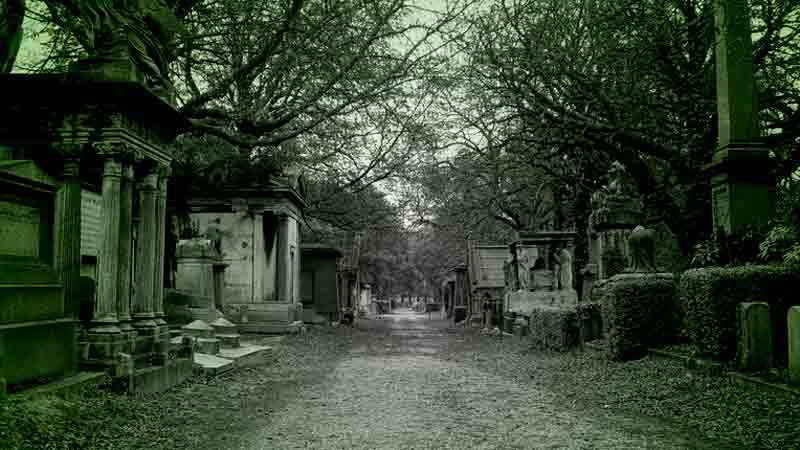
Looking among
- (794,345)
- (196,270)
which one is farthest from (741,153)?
(196,270)

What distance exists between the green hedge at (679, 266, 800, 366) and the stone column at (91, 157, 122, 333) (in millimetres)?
7564

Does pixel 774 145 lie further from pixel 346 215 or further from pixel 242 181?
pixel 346 215

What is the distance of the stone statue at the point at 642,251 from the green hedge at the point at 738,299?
142 inches

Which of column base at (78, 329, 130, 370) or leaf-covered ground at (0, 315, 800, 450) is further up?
column base at (78, 329, 130, 370)

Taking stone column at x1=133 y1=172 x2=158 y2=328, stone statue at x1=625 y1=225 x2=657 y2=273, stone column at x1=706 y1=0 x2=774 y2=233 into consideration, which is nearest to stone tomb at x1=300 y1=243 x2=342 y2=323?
stone statue at x1=625 y1=225 x2=657 y2=273

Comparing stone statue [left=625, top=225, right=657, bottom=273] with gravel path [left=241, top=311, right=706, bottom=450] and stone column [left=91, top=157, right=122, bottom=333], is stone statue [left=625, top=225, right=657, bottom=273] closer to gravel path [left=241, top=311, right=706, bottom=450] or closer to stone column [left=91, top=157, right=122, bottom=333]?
gravel path [left=241, top=311, right=706, bottom=450]

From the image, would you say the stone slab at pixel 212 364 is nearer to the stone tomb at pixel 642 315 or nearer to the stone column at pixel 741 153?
the stone tomb at pixel 642 315

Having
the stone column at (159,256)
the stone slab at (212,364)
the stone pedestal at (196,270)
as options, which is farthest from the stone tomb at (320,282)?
the stone column at (159,256)

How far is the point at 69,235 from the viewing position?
7789 mm

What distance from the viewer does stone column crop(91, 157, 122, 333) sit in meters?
8.00

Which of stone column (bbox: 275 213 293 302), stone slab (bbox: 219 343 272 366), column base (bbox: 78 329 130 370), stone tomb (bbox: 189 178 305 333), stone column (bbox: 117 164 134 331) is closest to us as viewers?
column base (bbox: 78 329 130 370)

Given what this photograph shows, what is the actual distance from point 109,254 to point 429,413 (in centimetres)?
455

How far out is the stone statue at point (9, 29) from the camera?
25.8 feet

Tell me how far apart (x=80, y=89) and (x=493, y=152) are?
13.6 meters
